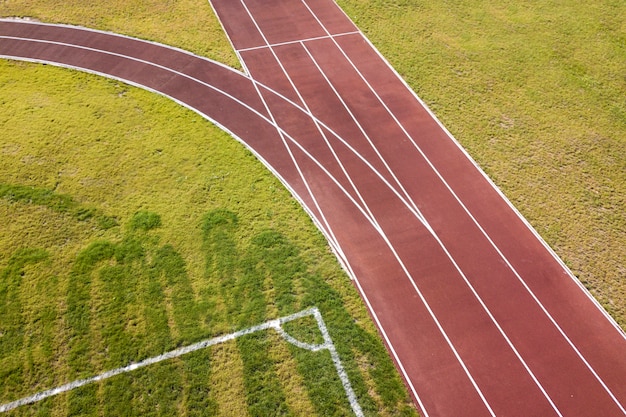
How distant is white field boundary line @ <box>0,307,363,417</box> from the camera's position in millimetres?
12422

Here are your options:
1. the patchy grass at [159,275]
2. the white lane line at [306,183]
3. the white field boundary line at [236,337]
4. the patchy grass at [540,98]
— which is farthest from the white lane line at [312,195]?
the patchy grass at [540,98]

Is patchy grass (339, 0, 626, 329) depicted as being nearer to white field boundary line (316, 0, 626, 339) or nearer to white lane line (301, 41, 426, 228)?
white field boundary line (316, 0, 626, 339)

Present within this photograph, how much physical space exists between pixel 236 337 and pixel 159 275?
3.42 metres

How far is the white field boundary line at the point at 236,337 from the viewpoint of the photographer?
12.4 m

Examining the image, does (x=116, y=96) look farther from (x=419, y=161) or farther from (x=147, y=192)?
(x=419, y=161)

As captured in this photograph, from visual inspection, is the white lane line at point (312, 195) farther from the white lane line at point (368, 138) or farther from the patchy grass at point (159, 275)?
the white lane line at point (368, 138)

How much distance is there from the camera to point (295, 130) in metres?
19.1

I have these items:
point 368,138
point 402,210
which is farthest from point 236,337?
point 368,138

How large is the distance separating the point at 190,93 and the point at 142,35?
19.1 ft

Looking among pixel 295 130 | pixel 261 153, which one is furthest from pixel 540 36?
pixel 261 153

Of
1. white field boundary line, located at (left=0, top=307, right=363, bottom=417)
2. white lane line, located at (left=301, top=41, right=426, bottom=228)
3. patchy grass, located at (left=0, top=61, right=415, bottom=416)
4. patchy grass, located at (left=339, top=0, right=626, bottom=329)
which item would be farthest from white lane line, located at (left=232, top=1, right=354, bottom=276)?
patchy grass, located at (left=339, top=0, right=626, bottom=329)

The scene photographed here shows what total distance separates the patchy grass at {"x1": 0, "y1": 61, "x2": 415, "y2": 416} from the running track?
0.96 metres

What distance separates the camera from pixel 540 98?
2091cm

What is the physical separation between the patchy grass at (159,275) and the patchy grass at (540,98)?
799cm
